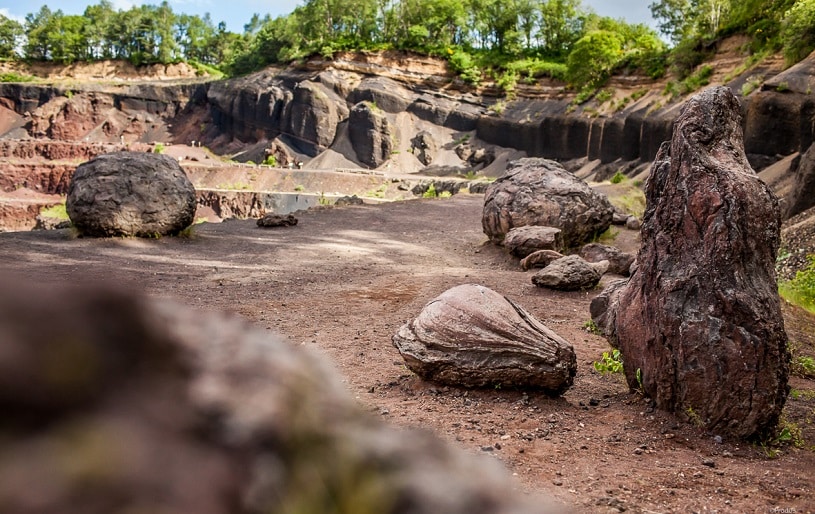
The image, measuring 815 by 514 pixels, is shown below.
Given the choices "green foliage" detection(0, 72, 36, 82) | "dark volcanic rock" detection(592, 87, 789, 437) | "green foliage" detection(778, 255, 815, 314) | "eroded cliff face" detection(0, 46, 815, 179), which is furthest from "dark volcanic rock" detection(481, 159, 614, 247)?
"green foliage" detection(0, 72, 36, 82)

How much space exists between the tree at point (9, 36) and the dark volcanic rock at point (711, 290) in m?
80.3

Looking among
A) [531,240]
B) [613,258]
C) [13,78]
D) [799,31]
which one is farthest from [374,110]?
[13,78]

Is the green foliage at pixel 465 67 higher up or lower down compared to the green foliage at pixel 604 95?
higher up

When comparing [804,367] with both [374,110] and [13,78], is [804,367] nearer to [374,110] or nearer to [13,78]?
[374,110]

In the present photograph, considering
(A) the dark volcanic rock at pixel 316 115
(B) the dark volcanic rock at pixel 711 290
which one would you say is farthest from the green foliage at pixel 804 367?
(A) the dark volcanic rock at pixel 316 115

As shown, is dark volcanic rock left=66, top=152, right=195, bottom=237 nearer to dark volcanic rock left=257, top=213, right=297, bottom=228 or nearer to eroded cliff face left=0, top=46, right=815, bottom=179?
dark volcanic rock left=257, top=213, right=297, bottom=228

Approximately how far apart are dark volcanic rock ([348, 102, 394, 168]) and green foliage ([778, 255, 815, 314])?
35922mm

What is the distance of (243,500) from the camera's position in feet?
1.94

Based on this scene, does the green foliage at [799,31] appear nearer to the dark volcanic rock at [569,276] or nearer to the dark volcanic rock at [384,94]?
the dark volcanic rock at [569,276]

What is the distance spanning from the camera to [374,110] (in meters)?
43.4

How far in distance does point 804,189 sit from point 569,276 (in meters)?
5.91

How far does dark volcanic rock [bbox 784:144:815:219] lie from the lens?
10.8 metres

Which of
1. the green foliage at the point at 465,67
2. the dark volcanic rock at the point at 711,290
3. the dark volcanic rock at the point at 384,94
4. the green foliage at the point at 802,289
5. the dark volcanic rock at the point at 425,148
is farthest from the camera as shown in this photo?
the green foliage at the point at 465,67

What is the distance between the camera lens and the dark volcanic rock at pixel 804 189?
10766 mm
